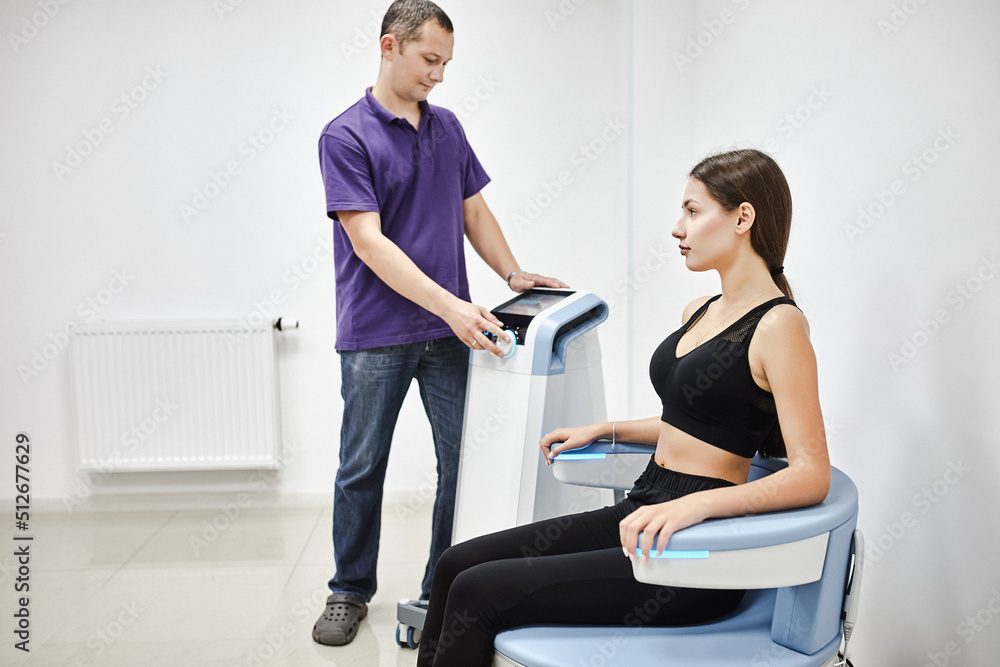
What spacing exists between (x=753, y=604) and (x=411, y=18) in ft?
4.90

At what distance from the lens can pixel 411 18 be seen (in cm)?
189

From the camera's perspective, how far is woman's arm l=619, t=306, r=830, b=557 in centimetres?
108

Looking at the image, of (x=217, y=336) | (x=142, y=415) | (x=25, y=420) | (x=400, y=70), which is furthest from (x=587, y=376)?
(x=25, y=420)

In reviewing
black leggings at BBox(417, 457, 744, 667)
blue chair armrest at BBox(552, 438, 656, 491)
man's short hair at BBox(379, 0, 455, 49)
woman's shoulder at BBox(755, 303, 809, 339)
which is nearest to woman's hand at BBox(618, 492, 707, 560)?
black leggings at BBox(417, 457, 744, 667)

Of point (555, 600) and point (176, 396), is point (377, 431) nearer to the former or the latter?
point (555, 600)

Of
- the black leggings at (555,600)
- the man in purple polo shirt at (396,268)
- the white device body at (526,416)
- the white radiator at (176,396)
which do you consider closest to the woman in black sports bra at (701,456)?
the black leggings at (555,600)

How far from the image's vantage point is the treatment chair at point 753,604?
1.05 m

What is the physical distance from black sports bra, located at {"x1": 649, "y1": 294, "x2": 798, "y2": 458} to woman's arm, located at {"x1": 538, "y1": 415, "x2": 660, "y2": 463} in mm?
181

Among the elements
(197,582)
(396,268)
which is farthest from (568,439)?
(197,582)

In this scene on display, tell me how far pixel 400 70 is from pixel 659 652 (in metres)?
1.47

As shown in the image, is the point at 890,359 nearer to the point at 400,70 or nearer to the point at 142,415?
the point at 400,70

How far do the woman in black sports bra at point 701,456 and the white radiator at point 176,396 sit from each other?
1.92 metres

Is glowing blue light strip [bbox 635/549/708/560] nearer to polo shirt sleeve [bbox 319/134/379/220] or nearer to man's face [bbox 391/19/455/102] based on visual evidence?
polo shirt sleeve [bbox 319/134/379/220]

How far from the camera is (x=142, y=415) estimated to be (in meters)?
3.11
